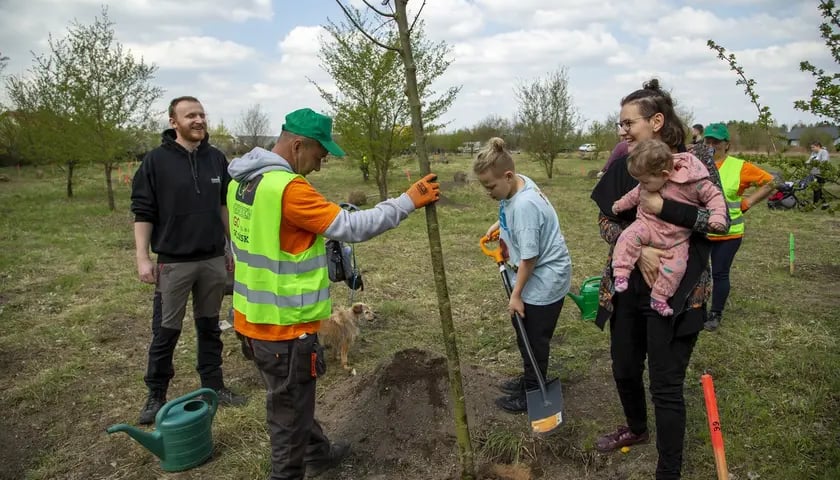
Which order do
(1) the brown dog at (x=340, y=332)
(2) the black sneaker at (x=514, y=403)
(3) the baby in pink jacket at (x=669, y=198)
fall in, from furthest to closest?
(1) the brown dog at (x=340, y=332)
(2) the black sneaker at (x=514, y=403)
(3) the baby in pink jacket at (x=669, y=198)

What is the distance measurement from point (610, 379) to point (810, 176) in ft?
6.60

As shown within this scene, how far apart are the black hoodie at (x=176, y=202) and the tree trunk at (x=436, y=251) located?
2085 millimetres

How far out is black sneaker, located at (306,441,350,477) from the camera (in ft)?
10.5

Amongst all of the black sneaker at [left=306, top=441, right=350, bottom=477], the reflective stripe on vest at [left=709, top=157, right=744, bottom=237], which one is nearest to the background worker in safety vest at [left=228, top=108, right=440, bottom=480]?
the black sneaker at [left=306, top=441, right=350, bottom=477]

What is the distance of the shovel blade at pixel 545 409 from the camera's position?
3213 mm

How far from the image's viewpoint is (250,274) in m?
2.62

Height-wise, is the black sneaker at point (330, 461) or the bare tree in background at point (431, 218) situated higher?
the bare tree in background at point (431, 218)

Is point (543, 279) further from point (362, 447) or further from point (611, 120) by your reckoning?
point (611, 120)

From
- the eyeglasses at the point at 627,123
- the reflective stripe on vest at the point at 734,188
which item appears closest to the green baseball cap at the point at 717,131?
the reflective stripe on vest at the point at 734,188

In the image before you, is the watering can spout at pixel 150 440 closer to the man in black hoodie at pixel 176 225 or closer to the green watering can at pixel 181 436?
the green watering can at pixel 181 436

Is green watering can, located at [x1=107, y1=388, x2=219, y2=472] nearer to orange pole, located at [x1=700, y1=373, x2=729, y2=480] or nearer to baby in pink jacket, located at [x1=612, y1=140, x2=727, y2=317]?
baby in pink jacket, located at [x1=612, y1=140, x2=727, y2=317]

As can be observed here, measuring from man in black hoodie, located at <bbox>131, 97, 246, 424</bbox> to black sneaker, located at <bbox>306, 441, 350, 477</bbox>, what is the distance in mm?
1510

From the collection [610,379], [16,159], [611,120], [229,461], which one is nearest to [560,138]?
[611,120]

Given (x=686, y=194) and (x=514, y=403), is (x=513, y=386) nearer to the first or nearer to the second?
(x=514, y=403)
